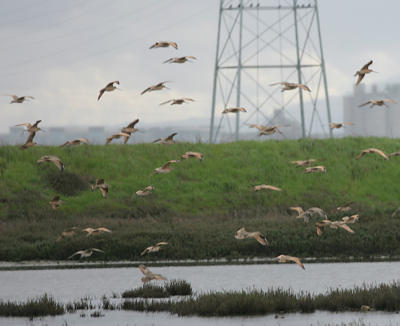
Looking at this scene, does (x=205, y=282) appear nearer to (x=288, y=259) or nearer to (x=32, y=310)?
(x=288, y=259)

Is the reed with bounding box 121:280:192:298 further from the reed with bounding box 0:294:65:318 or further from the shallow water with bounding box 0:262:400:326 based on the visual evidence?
the reed with bounding box 0:294:65:318

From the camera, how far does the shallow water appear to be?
47.2ft

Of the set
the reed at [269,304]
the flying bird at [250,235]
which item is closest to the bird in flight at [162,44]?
the flying bird at [250,235]

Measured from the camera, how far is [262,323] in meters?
14.0

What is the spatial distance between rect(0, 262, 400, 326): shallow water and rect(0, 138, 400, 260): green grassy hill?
10.4 feet

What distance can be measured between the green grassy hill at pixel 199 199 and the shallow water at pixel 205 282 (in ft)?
10.4

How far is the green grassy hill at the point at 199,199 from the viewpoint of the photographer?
90.6 ft

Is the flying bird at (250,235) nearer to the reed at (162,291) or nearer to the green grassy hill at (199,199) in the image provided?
the reed at (162,291)

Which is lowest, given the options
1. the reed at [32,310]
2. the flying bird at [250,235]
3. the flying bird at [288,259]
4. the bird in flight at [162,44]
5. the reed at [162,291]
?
the reed at [32,310]

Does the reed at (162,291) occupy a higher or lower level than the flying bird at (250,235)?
lower

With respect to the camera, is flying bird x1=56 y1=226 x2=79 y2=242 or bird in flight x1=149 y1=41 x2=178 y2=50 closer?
bird in flight x1=149 y1=41 x2=178 y2=50

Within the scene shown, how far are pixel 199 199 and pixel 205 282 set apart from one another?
18.0 m

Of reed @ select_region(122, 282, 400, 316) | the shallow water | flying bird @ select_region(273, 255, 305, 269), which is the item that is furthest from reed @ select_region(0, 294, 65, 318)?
flying bird @ select_region(273, 255, 305, 269)

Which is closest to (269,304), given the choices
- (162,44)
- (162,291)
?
(162,291)
